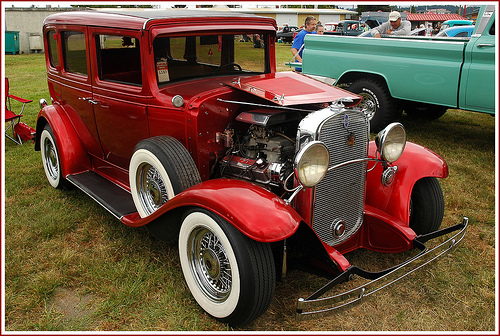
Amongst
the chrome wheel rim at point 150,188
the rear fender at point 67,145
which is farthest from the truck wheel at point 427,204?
the rear fender at point 67,145

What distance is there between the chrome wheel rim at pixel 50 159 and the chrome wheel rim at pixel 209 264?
2.49 m

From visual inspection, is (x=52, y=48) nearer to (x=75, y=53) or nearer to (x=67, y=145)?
(x=75, y=53)

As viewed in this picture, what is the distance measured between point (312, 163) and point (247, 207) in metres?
0.46

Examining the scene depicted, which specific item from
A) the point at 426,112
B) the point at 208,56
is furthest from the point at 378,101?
the point at 208,56

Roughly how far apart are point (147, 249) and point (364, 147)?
1914 millimetres

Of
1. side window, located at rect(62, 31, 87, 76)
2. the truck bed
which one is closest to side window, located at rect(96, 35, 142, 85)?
side window, located at rect(62, 31, 87, 76)

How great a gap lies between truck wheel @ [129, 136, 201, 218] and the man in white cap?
5723 mm

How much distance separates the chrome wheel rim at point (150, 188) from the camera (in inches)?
122

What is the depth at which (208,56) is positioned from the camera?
11.7 feet

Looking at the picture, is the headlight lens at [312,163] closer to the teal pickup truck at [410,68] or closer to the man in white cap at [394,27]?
the teal pickup truck at [410,68]

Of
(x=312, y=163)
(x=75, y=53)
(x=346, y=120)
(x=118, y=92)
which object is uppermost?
(x=75, y=53)

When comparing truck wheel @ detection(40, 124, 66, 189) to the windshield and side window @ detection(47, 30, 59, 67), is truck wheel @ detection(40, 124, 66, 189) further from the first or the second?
the windshield

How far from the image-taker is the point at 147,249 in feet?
11.0

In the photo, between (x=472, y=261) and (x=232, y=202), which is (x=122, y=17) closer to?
(x=232, y=202)
